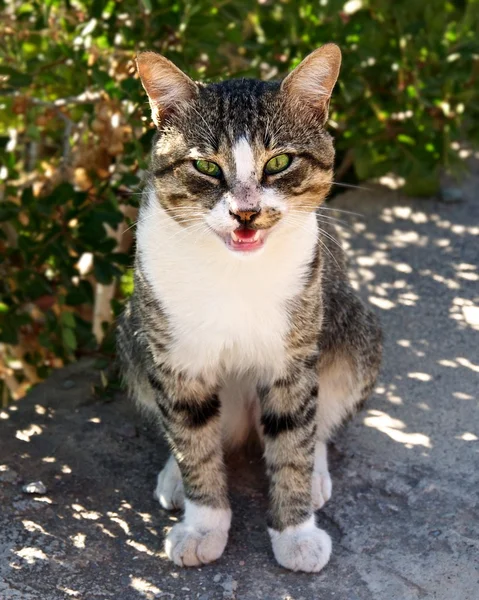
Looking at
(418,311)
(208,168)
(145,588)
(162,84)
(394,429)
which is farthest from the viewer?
(418,311)

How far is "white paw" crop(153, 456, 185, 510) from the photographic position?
11.8 feet

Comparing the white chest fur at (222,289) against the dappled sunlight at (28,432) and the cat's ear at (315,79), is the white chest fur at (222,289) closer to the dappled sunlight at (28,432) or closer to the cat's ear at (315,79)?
the cat's ear at (315,79)

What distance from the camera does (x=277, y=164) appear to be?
9.71 feet

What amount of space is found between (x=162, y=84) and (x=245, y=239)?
24.5 inches

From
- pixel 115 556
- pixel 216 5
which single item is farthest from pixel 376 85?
pixel 115 556

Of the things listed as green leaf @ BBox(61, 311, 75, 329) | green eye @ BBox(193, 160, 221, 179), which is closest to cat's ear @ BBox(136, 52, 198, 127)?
green eye @ BBox(193, 160, 221, 179)

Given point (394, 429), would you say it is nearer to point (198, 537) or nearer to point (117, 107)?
point (198, 537)

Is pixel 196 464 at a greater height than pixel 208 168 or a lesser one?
lesser

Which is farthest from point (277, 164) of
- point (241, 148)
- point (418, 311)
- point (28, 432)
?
point (418, 311)

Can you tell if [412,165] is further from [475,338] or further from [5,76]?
[5,76]

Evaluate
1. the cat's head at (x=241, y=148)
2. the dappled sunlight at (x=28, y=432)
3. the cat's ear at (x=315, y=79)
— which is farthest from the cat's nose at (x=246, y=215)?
the dappled sunlight at (x=28, y=432)

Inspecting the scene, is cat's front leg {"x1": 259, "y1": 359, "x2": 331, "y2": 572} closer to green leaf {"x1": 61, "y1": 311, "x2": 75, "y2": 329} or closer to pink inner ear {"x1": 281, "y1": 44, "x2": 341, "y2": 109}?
pink inner ear {"x1": 281, "y1": 44, "x2": 341, "y2": 109}

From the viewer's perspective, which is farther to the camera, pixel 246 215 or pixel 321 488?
pixel 321 488

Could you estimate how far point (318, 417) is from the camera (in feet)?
12.1
